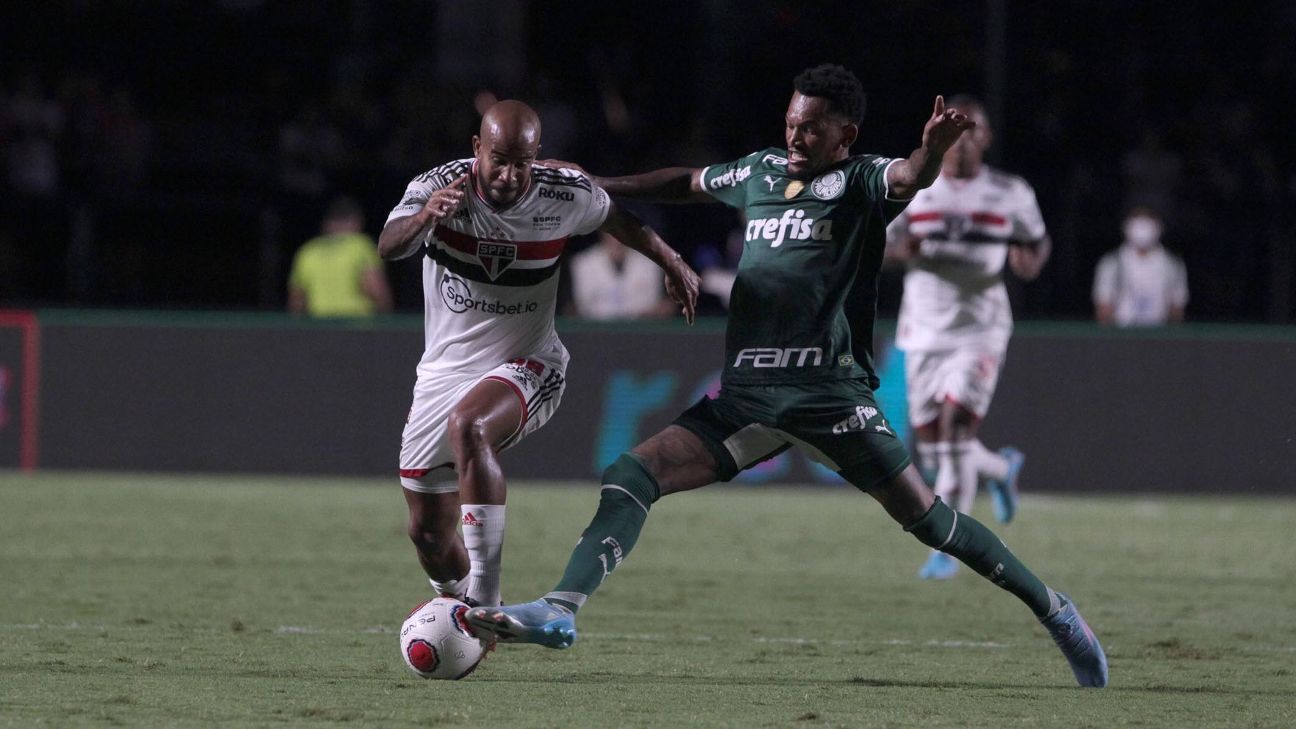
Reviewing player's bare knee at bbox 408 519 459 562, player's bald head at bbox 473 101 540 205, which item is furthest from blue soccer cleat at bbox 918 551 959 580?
player's bald head at bbox 473 101 540 205

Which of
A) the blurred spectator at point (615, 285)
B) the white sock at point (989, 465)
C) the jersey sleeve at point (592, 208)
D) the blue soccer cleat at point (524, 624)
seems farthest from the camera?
the blurred spectator at point (615, 285)

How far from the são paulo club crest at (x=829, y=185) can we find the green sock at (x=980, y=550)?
1.07m

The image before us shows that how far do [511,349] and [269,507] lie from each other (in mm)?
6917

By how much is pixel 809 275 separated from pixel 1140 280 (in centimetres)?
1092

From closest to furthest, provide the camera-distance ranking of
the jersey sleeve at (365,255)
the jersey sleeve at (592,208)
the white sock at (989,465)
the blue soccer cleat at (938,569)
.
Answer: the jersey sleeve at (592,208) → the blue soccer cleat at (938,569) → the white sock at (989,465) → the jersey sleeve at (365,255)

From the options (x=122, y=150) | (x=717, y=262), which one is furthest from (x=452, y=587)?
(x=122, y=150)

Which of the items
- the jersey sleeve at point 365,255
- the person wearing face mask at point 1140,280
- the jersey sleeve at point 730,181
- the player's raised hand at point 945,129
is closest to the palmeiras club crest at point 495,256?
the jersey sleeve at point 730,181

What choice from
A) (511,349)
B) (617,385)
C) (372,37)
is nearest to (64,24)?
(372,37)

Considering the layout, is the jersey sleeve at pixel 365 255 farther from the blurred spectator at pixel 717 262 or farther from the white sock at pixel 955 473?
the white sock at pixel 955 473

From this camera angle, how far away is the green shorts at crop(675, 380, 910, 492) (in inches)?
241

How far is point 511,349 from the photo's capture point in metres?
6.62

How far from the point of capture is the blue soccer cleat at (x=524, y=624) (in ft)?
17.9

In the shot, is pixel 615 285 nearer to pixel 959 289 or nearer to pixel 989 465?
pixel 989 465

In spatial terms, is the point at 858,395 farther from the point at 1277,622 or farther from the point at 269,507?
the point at 269,507
